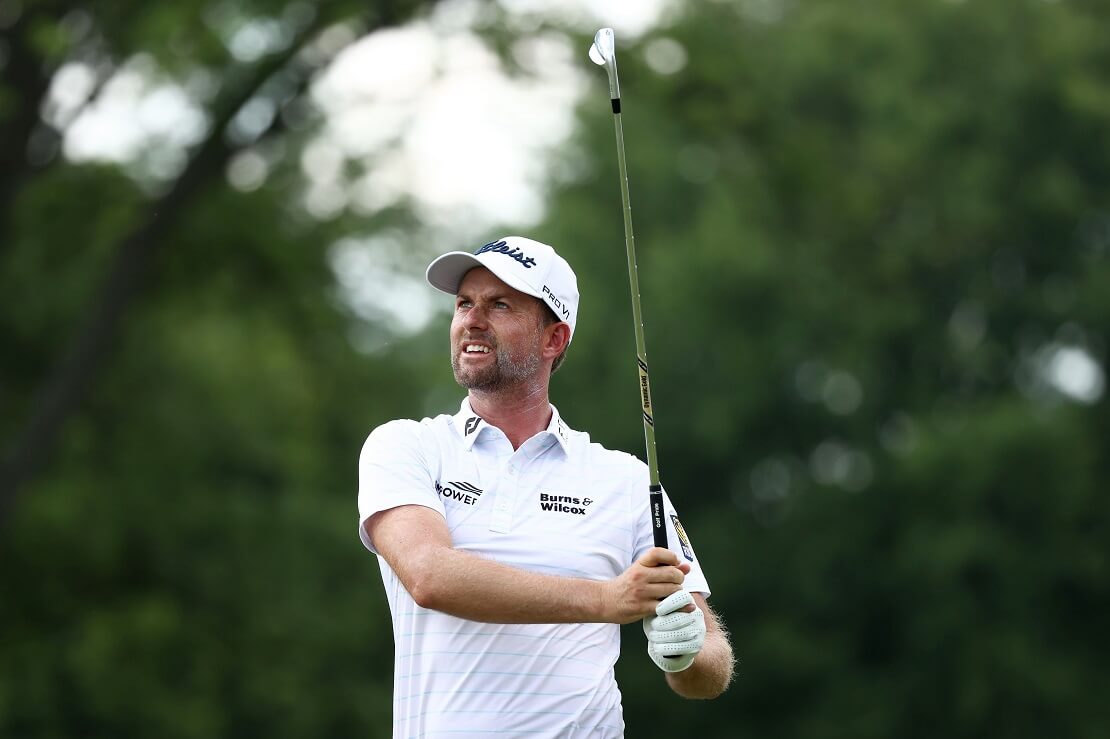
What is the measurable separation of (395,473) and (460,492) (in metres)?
0.17

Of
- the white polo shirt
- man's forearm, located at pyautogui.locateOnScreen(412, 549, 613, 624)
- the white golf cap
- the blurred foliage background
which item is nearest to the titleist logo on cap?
the white golf cap

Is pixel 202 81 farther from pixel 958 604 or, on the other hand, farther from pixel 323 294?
pixel 958 604

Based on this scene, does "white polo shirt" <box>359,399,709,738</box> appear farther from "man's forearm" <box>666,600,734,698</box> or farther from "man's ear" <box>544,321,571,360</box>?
"man's ear" <box>544,321,571,360</box>

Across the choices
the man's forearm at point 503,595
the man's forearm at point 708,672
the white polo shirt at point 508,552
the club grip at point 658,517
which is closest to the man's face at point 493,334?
the white polo shirt at point 508,552

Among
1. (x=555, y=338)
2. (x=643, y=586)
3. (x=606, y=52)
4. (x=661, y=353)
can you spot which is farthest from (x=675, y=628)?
(x=661, y=353)

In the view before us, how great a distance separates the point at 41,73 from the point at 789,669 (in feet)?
37.7

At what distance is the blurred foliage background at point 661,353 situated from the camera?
639 inches

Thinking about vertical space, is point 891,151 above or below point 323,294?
above

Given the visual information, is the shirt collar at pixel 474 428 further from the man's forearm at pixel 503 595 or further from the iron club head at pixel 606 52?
the iron club head at pixel 606 52

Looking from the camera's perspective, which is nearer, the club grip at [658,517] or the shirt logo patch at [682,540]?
the club grip at [658,517]

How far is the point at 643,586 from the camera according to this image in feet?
12.8

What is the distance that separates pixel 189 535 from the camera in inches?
743

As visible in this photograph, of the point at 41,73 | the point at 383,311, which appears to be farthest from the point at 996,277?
the point at 41,73

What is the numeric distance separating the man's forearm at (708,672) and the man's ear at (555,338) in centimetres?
76
